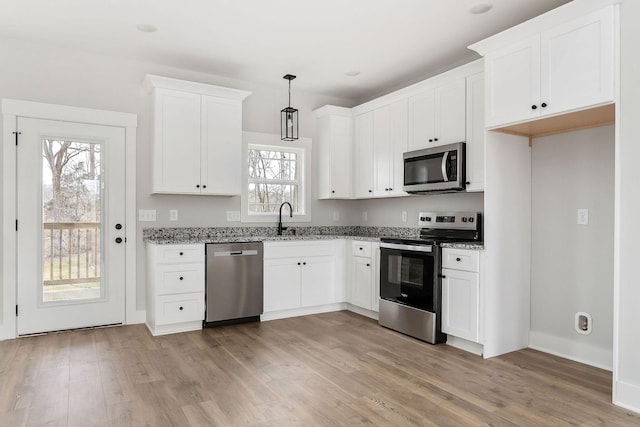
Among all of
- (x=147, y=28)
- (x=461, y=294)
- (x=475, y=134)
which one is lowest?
(x=461, y=294)

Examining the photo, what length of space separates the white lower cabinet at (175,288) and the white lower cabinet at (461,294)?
218 centimetres

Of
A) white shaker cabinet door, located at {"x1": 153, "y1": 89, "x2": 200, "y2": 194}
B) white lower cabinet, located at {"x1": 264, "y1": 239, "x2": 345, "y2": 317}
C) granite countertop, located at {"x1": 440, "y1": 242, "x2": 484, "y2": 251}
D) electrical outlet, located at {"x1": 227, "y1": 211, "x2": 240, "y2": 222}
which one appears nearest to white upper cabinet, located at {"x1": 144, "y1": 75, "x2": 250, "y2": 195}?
white shaker cabinet door, located at {"x1": 153, "y1": 89, "x2": 200, "y2": 194}

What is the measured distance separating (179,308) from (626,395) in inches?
131

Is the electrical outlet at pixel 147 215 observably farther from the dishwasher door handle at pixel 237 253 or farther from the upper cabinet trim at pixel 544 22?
the upper cabinet trim at pixel 544 22

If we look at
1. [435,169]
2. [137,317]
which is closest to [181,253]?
[137,317]

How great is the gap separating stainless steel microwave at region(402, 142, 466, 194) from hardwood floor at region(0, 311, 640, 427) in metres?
1.37

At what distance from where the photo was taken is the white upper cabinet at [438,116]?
12.0 ft

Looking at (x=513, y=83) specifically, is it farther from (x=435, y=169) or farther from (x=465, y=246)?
(x=465, y=246)

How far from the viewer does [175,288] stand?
3.84m

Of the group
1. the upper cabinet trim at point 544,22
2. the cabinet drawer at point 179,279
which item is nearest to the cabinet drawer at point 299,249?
the cabinet drawer at point 179,279

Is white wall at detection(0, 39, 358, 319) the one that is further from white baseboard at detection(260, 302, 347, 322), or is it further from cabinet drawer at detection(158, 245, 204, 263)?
white baseboard at detection(260, 302, 347, 322)

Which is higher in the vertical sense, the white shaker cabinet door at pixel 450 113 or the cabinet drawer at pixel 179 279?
the white shaker cabinet door at pixel 450 113

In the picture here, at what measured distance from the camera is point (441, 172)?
3.73 metres

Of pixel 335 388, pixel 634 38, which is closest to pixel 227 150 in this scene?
pixel 335 388
